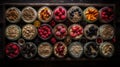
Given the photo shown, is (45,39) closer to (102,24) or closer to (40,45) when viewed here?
(40,45)

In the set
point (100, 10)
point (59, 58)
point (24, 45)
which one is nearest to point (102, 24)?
point (100, 10)

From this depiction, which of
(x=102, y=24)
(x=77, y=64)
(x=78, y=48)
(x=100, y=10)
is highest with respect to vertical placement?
(x=100, y=10)

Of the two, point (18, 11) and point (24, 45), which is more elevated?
point (18, 11)

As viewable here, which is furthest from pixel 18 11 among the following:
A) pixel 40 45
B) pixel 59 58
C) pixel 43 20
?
pixel 59 58

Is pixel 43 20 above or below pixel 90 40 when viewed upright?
above

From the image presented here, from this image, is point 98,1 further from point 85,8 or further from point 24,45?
point 24,45

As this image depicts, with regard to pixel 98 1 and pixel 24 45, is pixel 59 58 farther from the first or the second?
pixel 98 1

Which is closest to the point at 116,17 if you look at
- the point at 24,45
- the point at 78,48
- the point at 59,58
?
the point at 78,48
